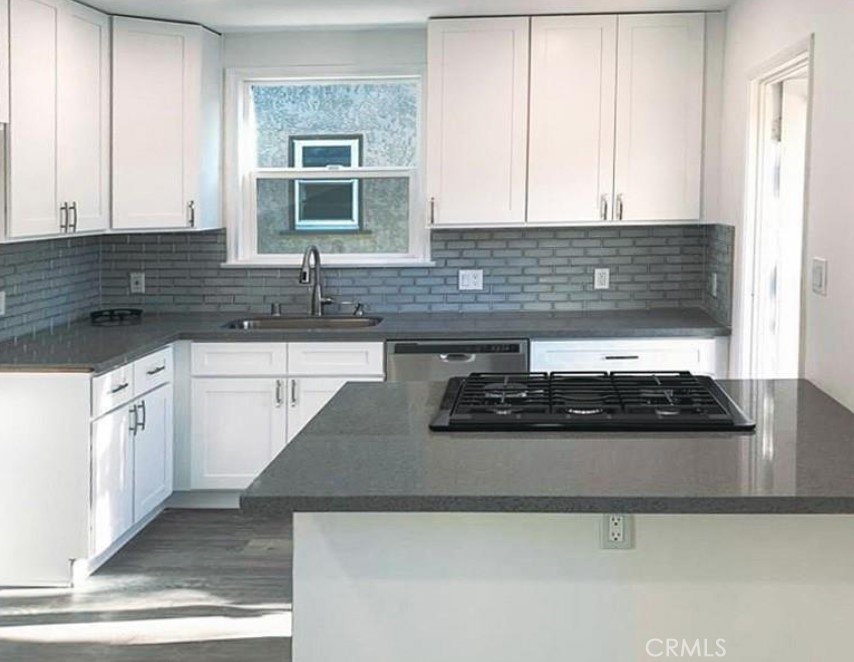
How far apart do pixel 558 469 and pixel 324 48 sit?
3.70m

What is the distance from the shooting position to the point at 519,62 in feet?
16.8

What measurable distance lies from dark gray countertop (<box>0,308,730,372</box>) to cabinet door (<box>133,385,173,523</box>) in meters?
0.24

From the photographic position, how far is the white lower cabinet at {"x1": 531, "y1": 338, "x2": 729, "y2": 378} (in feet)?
16.2

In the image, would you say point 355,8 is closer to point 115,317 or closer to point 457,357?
point 457,357

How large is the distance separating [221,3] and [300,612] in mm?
3180

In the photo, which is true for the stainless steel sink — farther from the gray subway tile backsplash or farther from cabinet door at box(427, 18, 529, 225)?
A: cabinet door at box(427, 18, 529, 225)

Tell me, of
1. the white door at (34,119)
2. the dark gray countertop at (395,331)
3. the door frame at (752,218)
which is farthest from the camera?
the dark gray countertop at (395,331)

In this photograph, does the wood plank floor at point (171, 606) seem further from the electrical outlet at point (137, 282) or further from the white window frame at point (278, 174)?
the white window frame at point (278, 174)

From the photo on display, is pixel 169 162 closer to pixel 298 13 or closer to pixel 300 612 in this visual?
pixel 298 13

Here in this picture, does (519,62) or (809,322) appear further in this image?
(519,62)

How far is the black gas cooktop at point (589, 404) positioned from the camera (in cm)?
270

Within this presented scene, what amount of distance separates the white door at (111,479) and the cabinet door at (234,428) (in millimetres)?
570

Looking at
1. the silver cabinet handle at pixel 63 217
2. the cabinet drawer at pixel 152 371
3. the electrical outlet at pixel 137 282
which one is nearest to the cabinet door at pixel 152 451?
the cabinet drawer at pixel 152 371

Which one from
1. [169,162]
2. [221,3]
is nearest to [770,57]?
[221,3]
